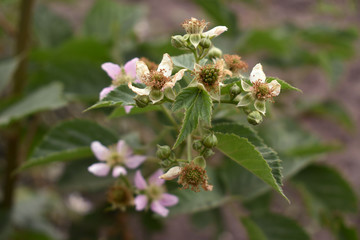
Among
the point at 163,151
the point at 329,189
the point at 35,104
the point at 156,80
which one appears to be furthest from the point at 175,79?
the point at 329,189

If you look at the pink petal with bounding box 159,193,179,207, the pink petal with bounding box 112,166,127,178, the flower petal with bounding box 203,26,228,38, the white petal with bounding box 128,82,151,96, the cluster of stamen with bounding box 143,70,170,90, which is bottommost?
the pink petal with bounding box 159,193,179,207

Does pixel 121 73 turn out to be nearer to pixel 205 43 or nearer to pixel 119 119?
pixel 205 43

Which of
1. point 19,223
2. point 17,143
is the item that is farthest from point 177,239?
point 17,143

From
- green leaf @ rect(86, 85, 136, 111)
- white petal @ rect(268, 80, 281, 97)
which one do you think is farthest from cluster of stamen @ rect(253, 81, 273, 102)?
green leaf @ rect(86, 85, 136, 111)

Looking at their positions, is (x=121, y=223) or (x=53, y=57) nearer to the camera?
(x=53, y=57)

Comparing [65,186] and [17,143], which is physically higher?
[17,143]

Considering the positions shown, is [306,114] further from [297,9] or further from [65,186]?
[65,186]

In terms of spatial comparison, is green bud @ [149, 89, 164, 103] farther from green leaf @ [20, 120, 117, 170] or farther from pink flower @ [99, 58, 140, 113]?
green leaf @ [20, 120, 117, 170]
